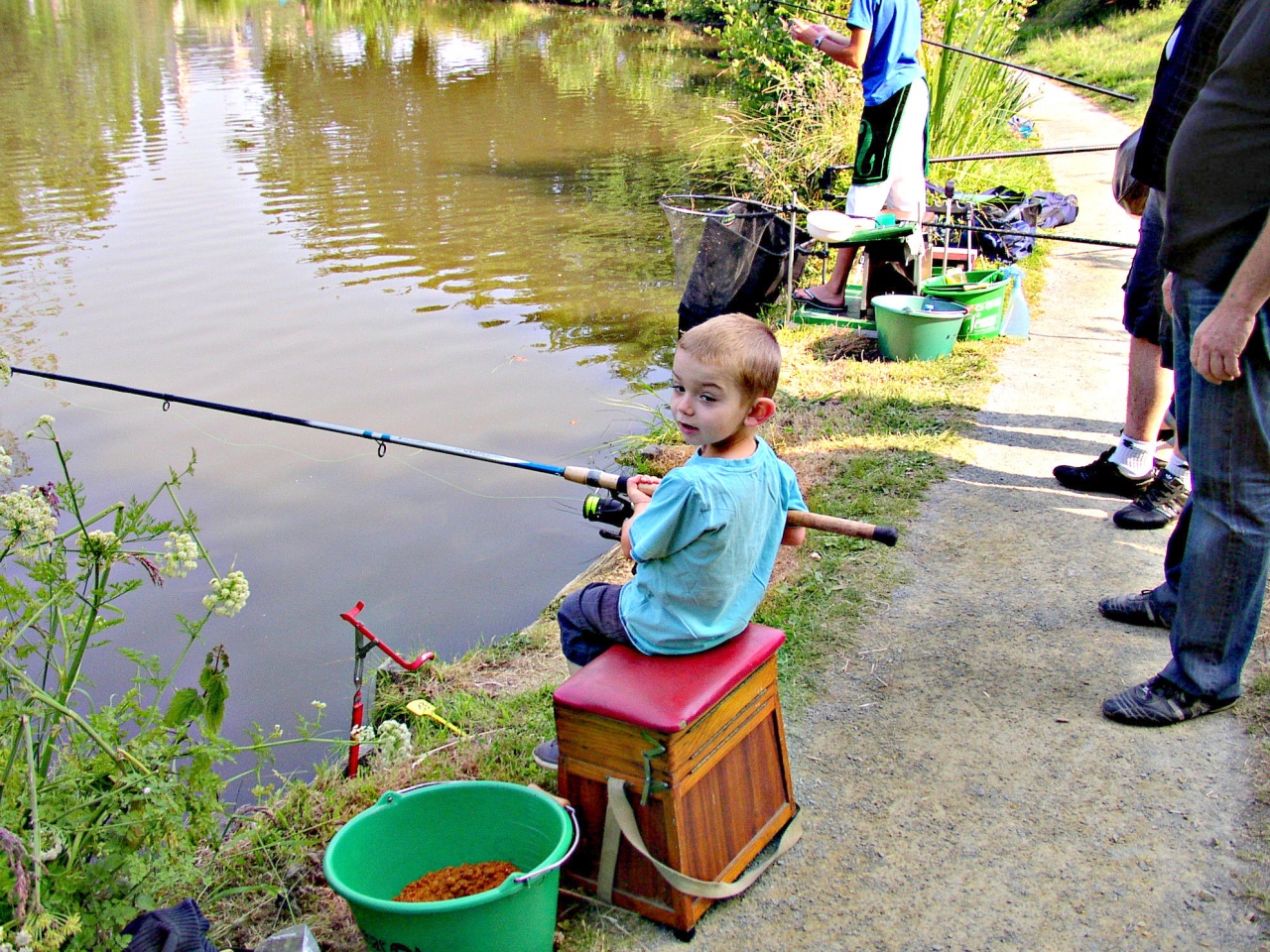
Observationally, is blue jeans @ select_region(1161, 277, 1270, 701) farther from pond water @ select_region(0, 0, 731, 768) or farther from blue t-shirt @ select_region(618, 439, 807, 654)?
pond water @ select_region(0, 0, 731, 768)

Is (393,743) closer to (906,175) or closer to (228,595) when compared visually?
(228,595)

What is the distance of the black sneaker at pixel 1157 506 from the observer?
4156 mm

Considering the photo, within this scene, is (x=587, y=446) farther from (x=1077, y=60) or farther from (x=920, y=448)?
(x=1077, y=60)

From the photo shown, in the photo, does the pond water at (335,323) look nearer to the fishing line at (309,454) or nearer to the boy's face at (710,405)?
the fishing line at (309,454)

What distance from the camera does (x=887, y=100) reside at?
620 cm

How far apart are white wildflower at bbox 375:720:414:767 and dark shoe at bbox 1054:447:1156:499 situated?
9.72 ft

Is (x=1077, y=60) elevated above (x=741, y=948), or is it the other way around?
(x=1077, y=60)

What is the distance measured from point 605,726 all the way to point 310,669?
89.3 inches

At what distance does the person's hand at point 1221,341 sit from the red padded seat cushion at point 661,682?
49.0 inches

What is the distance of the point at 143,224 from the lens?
10469mm

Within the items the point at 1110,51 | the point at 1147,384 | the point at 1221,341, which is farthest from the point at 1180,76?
the point at 1110,51

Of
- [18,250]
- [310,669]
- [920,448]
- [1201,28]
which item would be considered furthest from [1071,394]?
[18,250]

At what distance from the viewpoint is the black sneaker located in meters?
4.16

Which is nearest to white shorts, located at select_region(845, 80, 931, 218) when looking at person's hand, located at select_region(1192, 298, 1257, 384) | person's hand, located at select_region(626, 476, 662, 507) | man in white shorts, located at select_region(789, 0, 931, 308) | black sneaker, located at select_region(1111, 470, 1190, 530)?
man in white shorts, located at select_region(789, 0, 931, 308)
